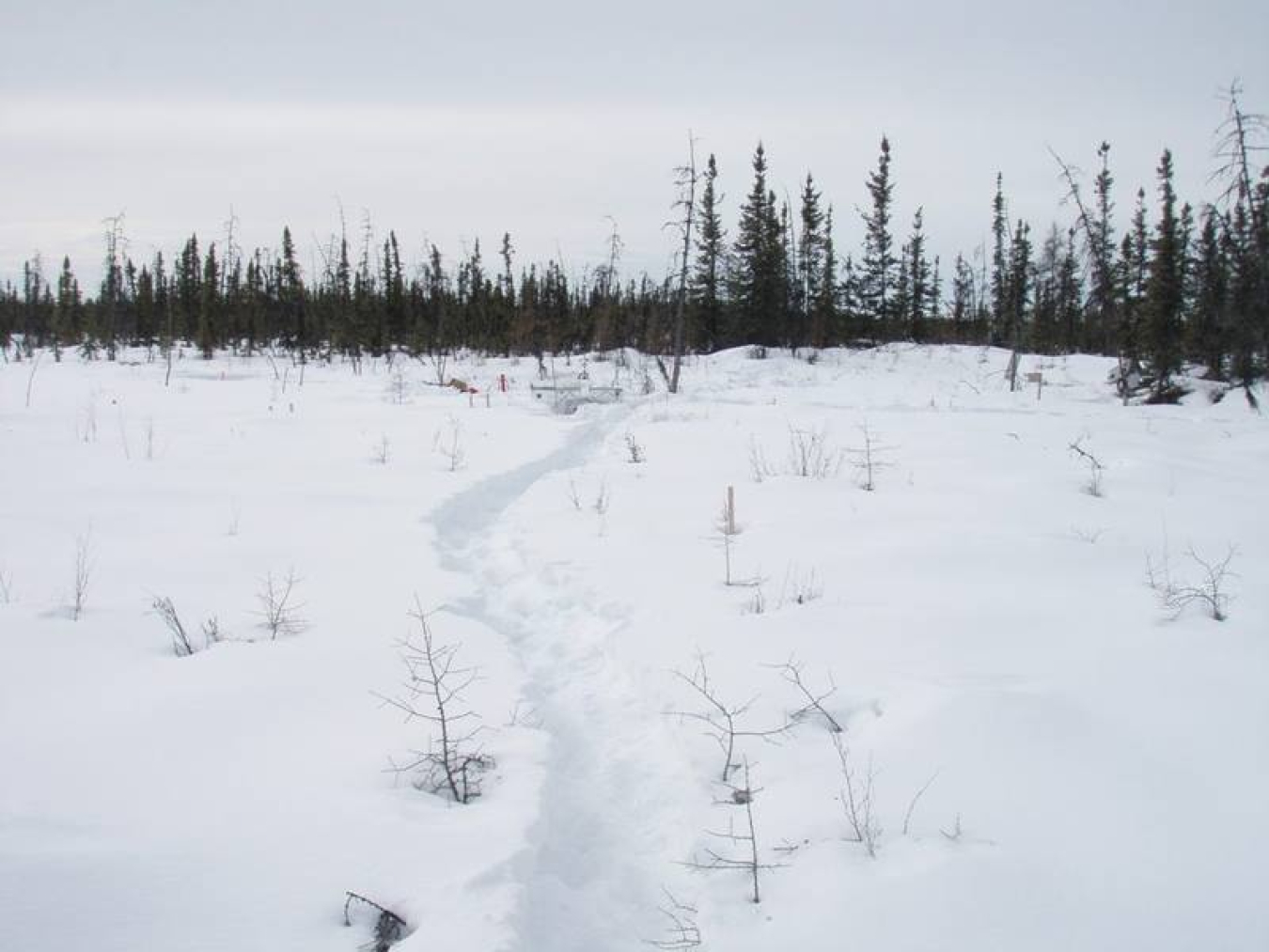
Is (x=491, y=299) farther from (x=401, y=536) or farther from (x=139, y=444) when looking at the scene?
(x=401, y=536)

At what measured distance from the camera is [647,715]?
3898 mm

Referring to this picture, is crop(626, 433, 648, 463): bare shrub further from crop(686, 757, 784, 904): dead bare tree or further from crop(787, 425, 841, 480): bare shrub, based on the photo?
crop(686, 757, 784, 904): dead bare tree

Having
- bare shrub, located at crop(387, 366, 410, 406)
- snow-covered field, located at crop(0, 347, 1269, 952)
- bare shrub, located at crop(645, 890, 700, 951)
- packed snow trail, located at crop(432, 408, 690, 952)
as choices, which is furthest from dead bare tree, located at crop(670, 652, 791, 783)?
bare shrub, located at crop(387, 366, 410, 406)

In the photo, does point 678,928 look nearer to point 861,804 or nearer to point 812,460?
point 861,804

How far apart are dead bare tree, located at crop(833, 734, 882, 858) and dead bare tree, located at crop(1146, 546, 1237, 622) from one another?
222cm

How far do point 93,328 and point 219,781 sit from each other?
47.1 m

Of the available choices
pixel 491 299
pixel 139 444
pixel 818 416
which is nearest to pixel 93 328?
pixel 491 299

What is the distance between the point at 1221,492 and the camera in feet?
23.0

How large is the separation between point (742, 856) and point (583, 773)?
90 centimetres

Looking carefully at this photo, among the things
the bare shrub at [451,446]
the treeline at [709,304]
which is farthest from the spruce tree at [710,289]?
the bare shrub at [451,446]

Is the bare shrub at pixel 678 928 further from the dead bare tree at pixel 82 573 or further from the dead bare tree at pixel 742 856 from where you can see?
the dead bare tree at pixel 82 573

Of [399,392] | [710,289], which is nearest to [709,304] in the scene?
[710,289]

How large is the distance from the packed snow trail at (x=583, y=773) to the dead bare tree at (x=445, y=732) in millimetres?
302

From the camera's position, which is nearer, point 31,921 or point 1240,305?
point 31,921
